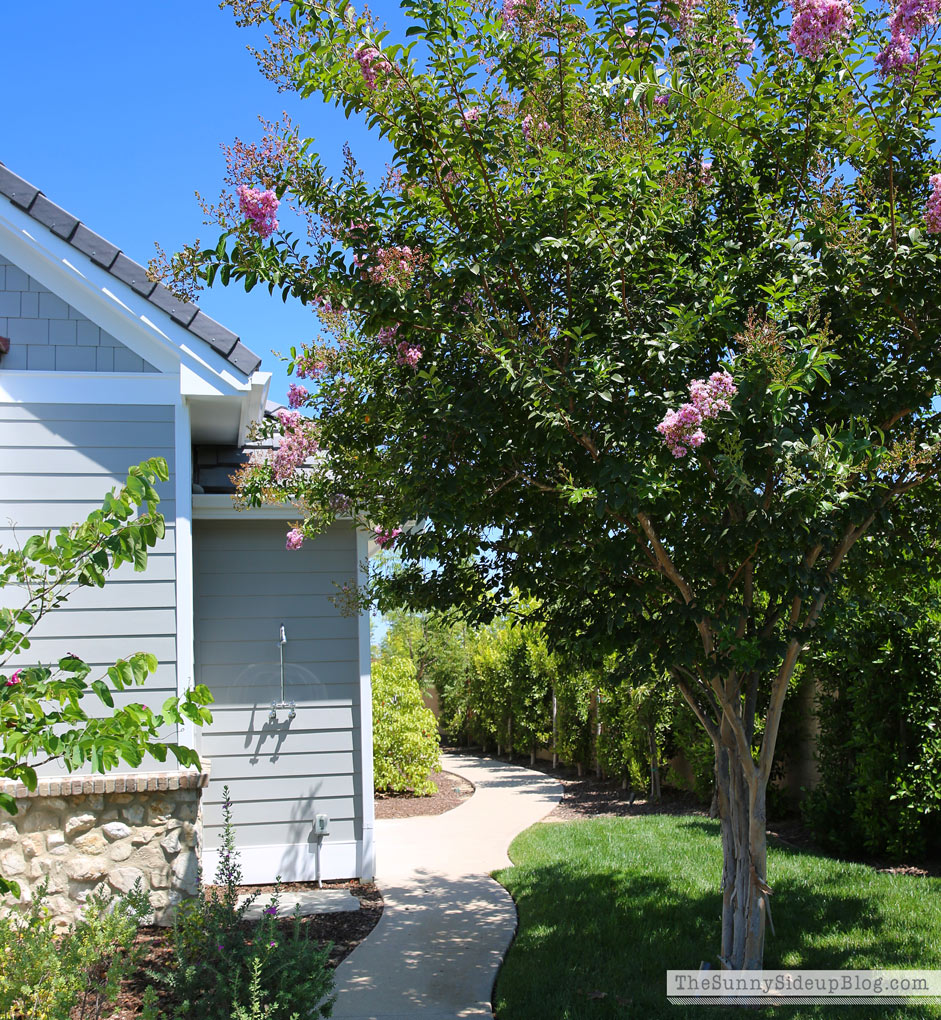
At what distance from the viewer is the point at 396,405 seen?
4.51 meters

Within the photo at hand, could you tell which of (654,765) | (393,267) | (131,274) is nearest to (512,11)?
(393,267)

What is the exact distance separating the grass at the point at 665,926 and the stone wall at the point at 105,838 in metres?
2.33

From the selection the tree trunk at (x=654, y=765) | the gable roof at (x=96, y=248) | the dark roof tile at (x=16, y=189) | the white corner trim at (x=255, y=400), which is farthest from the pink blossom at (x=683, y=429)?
the tree trunk at (x=654, y=765)

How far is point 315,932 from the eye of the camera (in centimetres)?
591

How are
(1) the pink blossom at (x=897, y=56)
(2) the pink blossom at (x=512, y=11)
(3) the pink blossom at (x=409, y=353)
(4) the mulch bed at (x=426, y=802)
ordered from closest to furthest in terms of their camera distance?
(1) the pink blossom at (x=897, y=56) → (2) the pink blossom at (x=512, y=11) → (3) the pink blossom at (x=409, y=353) → (4) the mulch bed at (x=426, y=802)

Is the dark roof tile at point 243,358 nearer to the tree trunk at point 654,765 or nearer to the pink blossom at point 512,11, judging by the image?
the pink blossom at point 512,11

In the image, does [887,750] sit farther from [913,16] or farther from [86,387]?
[86,387]

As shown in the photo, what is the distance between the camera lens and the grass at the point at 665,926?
4.42 meters

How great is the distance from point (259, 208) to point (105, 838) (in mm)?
4258

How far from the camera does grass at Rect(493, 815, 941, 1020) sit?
174 inches

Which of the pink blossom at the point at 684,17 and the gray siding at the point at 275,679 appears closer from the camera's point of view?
the pink blossom at the point at 684,17

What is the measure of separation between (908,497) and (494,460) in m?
2.33

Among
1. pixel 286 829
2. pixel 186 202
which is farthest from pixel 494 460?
pixel 286 829

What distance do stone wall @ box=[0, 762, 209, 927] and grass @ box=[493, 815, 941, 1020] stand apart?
233 centimetres
